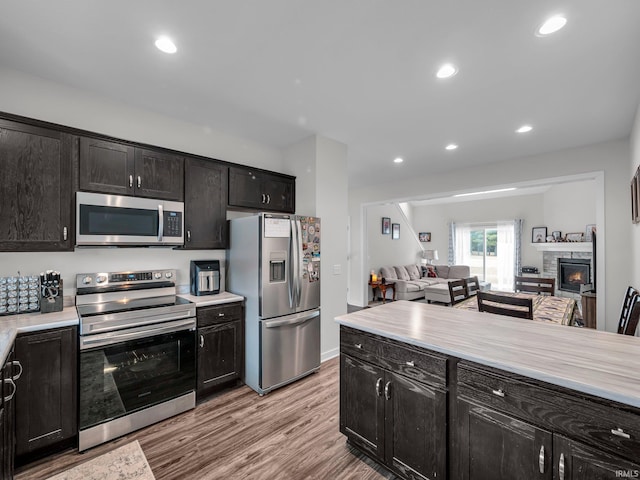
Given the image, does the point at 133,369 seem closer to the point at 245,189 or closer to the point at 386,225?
the point at 245,189

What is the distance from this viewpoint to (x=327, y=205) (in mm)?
3576

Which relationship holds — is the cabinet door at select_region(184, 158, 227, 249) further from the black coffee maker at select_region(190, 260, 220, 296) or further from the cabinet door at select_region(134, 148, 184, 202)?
the black coffee maker at select_region(190, 260, 220, 296)

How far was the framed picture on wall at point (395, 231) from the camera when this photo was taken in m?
8.39

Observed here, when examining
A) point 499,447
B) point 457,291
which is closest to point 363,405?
point 499,447

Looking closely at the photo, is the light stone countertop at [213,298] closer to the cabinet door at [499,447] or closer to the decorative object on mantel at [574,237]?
the cabinet door at [499,447]

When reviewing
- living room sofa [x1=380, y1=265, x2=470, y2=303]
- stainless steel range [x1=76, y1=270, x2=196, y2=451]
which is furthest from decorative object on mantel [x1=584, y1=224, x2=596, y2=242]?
stainless steel range [x1=76, y1=270, x2=196, y2=451]

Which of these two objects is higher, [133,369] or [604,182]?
[604,182]

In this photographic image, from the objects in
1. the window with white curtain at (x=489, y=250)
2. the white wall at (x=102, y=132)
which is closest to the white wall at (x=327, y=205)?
the white wall at (x=102, y=132)

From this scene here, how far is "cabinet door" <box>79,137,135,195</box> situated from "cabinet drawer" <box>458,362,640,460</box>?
114 inches

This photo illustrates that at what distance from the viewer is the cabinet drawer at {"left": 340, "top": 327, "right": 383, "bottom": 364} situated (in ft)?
5.90

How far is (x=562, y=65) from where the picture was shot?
208 cm

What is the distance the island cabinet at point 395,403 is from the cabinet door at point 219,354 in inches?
51.9

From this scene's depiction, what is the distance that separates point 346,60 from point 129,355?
2.75 m

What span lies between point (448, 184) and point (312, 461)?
4.72 metres
